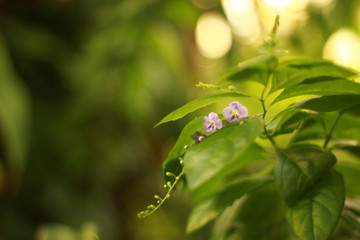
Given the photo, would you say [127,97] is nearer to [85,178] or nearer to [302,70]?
[85,178]

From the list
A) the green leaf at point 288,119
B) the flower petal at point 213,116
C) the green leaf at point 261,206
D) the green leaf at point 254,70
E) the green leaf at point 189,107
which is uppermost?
the green leaf at point 254,70

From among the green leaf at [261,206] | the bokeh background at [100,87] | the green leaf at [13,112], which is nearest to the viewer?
the green leaf at [261,206]

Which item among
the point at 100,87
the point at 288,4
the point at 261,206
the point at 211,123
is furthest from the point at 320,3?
the point at 211,123

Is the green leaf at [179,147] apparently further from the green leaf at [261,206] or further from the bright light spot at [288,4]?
the bright light spot at [288,4]

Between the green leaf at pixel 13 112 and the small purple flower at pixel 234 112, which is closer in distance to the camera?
the small purple flower at pixel 234 112

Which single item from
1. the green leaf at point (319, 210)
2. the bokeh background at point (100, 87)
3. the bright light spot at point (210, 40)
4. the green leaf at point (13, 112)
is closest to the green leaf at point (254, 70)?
the green leaf at point (319, 210)

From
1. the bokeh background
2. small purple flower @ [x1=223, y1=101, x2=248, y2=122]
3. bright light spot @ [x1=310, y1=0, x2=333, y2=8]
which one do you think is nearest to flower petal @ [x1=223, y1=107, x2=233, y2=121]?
small purple flower @ [x1=223, y1=101, x2=248, y2=122]

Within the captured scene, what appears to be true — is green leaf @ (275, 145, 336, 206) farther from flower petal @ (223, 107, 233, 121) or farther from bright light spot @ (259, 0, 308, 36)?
bright light spot @ (259, 0, 308, 36)
